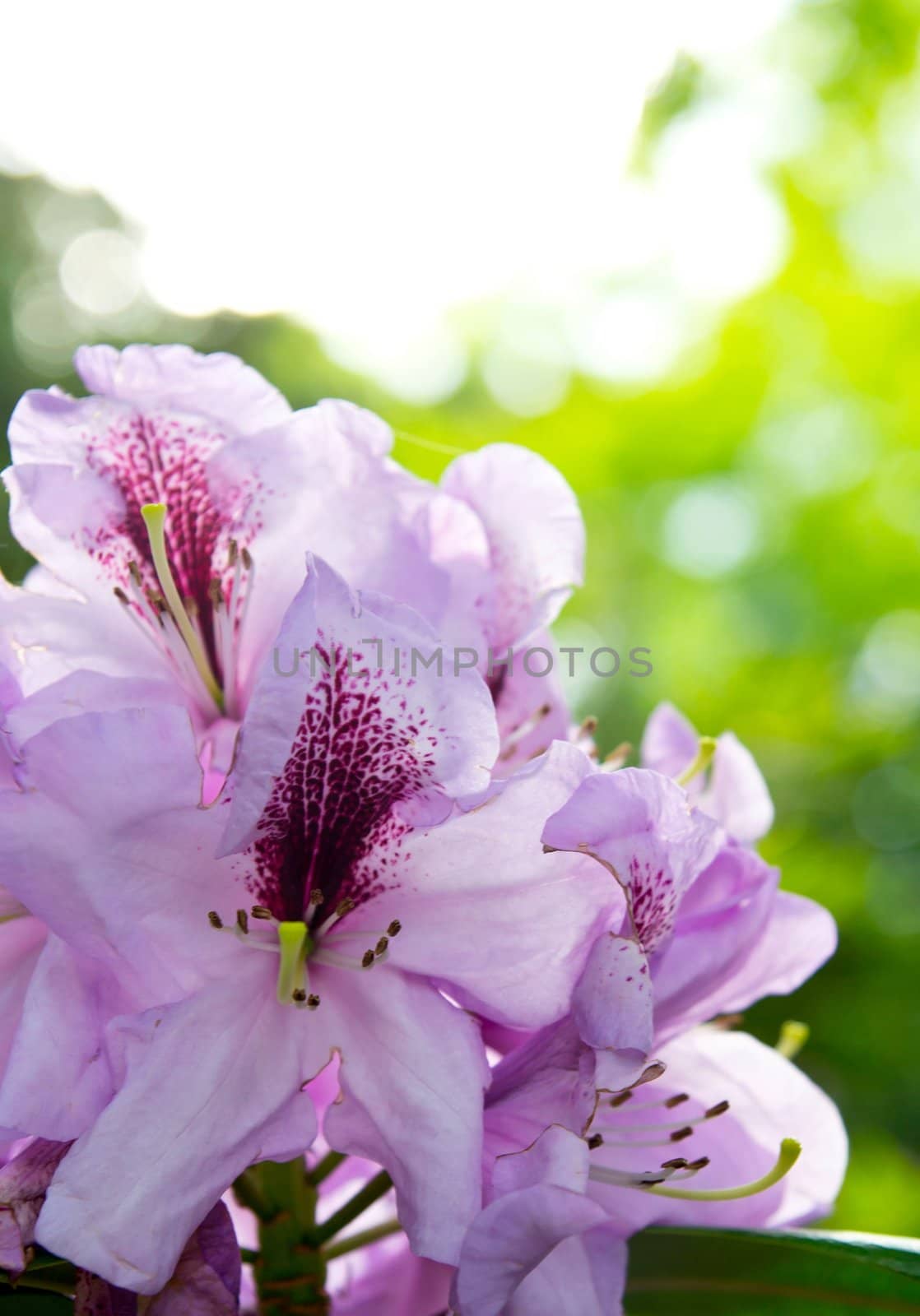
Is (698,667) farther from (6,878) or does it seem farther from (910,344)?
(6,878)

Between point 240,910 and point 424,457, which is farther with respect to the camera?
point 424,457

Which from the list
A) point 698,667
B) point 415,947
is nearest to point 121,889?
point 415,947

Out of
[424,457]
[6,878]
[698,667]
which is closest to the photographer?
[6,878]

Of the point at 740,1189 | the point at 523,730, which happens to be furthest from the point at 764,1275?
the point at 523,730

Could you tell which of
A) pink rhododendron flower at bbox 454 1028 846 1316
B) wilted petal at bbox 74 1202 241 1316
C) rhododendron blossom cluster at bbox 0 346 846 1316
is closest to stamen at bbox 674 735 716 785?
rhododendron blossom cluster at bbox 0 346 846 1316

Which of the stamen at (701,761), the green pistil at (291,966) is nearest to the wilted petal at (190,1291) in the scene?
the green pistil at (291,966)

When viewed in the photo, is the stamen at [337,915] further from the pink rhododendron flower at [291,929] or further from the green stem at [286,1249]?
the green stem at [286,1249]

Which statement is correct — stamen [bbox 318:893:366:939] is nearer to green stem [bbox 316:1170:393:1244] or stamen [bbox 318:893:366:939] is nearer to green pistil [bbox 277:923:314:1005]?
green pistil [bbox 277:923:314:1005]
